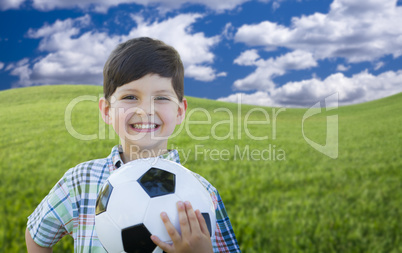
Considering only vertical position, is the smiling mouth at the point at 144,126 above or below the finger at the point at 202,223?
above

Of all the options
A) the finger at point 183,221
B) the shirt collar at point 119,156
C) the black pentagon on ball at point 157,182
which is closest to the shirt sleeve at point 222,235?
the shirt collar at point 119,156

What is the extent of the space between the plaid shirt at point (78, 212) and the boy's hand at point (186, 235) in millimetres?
590

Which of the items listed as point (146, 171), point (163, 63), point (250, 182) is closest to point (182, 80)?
point (163, 63)

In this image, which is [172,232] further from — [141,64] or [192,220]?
[141,64]

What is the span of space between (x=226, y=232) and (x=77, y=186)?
3.71 ft

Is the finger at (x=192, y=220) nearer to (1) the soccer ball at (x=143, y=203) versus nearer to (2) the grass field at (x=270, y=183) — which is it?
(1) the soccer ball at (x=143, y=203)

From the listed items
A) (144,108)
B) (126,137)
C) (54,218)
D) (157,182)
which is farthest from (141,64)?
(54,218)

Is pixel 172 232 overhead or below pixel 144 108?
below

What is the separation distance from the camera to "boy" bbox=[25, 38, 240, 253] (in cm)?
232

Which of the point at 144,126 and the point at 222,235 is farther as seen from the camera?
the point at 144,126

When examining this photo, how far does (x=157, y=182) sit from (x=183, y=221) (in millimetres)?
309

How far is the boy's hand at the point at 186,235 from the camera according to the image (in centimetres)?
171

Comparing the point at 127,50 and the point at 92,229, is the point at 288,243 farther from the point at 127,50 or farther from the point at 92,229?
the point at 127,50

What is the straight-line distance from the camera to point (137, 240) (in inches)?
70.7
